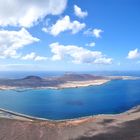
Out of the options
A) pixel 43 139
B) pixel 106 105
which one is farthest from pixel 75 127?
pixel 106 105

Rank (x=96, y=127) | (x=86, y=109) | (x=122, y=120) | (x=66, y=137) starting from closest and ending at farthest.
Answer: (x=66, y=137) → (x=96, y=127) → (x=122, y=120) → (x=86, y=109)

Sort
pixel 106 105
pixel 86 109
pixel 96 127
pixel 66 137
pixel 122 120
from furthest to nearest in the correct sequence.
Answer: pixel 106 105, pixel 86 109, pixel 122 120, pixel 96 127, pixel 66 137

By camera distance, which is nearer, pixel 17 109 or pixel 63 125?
pixel 63 125

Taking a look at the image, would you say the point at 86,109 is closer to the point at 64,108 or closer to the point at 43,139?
the point at 64,108

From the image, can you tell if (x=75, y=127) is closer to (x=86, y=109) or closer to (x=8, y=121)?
(x=8, y=121)

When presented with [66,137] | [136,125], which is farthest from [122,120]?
[66,137]

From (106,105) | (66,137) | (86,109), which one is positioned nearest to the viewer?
(66,137)
